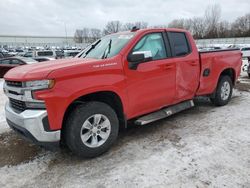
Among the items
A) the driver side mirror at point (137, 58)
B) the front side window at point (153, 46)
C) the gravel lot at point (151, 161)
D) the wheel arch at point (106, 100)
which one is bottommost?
the gravel lot at point (151, 161)

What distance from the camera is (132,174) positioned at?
3.13 metres

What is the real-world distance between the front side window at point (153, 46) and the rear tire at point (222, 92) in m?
2.31

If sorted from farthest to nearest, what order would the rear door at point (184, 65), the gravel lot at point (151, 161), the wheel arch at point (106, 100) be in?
the rear door at point (184, 65) → the wheel arch at point (106, 100) → the gravel lot at point (151, 161)

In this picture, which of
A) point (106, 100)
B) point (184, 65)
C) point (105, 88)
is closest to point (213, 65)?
point (184, 65)

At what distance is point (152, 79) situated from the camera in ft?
13.7

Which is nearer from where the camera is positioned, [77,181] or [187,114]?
[77,181]

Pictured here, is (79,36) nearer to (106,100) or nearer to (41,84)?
(106,100)

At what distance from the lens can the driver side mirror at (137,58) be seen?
148 inches

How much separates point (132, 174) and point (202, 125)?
2.28m

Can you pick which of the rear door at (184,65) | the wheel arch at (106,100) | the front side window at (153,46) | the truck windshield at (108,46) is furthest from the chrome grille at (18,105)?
the rear door at (184,65)

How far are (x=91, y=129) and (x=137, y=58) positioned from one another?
132 centimetres

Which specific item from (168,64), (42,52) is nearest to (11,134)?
(168,64)

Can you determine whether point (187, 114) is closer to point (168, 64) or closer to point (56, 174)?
point (168, 64)

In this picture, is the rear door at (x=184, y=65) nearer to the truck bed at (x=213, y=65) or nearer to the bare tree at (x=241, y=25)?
the truck bed at (x=213, y=65)
